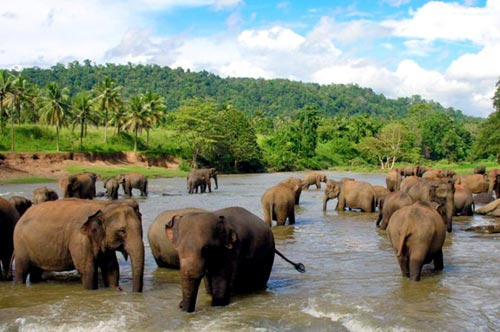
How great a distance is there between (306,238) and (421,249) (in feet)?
20.7

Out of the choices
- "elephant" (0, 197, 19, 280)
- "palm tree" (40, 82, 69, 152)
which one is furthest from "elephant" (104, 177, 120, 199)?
"palm tree" (40, 82, 69, 152)

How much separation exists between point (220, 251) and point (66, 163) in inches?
2151

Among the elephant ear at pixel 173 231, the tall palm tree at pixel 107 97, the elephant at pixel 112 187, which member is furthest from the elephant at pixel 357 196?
the tall palm tree at pixel 107 97

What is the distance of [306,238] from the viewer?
634 inches

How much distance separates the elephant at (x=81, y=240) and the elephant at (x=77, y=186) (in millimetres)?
13597

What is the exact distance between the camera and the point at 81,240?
920 centimetres

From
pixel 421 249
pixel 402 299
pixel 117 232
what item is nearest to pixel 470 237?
pixel 421 249

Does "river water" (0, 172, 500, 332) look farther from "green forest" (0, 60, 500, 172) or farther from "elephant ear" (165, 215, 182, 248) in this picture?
"green forest" (0, 60, 500, 172)

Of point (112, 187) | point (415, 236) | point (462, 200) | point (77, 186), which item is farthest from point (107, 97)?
point (415, 236)

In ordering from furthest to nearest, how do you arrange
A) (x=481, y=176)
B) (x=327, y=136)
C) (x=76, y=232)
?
(x=327, y=136) < (x=481, y=176) < (x=76, y=232)

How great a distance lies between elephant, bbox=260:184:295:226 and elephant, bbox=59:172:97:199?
9.30m

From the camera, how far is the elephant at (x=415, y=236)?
391 inches

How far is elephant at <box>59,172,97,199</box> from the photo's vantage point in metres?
23.5

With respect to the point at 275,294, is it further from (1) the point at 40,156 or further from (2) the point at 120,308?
(1) the point at 40,156
